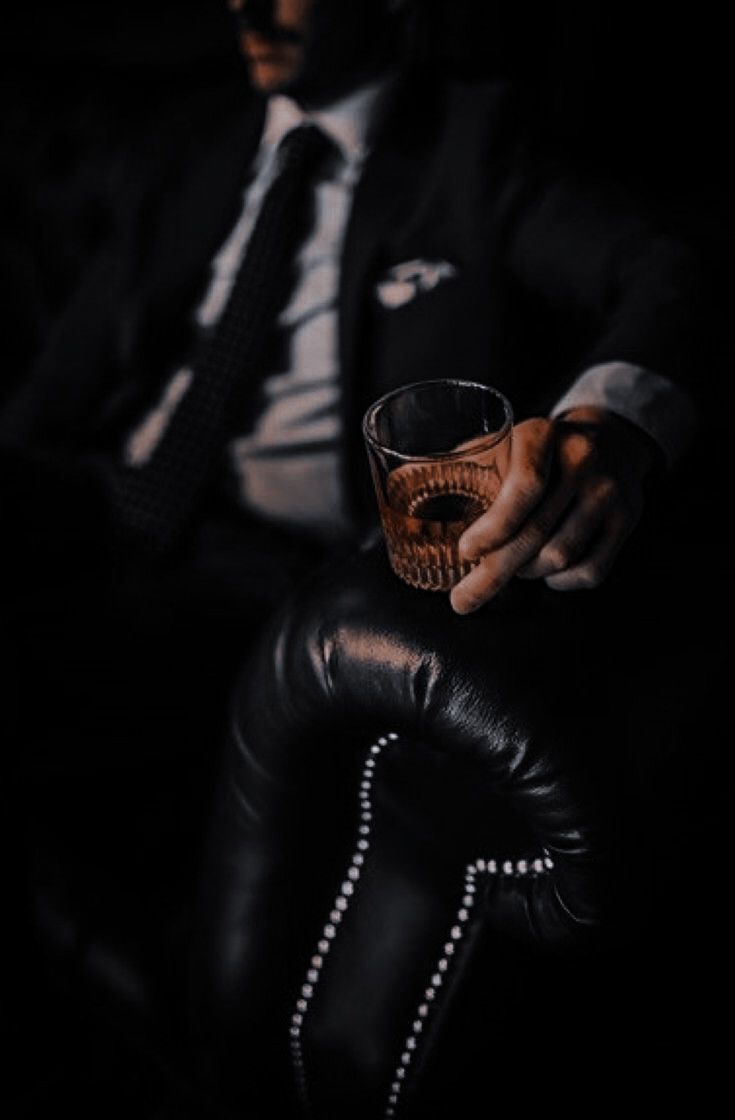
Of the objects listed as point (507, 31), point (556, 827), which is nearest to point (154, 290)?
point (507, 31)

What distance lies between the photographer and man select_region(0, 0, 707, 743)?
1163 mm

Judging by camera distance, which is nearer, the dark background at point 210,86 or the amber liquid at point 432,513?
the amber liquid at point 432,513

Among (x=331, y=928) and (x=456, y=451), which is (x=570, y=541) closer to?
(x=456, y=451)

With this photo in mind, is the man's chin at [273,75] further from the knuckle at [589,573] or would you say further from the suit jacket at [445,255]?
the knuckle at [589,573]

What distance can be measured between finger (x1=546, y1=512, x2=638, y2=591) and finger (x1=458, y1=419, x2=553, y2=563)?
0.05 m

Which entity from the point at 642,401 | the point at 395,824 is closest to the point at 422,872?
the point at 395,824

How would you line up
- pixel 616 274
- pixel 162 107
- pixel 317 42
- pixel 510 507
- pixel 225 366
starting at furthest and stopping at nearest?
pixel 162 107
pixel 225 366
pixel 317 42
pixel 616 274
pixel 510 507

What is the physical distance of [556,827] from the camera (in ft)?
2.23

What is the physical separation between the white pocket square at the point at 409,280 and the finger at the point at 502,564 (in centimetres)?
58

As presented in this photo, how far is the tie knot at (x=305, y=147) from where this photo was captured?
130 cm

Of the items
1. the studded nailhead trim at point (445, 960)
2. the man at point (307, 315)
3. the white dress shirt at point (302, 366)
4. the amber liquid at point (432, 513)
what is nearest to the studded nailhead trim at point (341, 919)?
the studded nailhead trim at point (445, 960)

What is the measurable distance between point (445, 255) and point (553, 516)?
1.92 ft

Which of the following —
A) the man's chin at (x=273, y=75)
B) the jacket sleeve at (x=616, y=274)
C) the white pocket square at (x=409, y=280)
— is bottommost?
the white pocket square at (x=409, y=280)

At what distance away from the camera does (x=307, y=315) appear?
1.35 m
